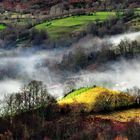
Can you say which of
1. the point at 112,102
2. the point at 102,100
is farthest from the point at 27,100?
the point at 112,102

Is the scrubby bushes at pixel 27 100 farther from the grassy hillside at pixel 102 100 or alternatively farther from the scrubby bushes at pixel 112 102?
the scrubby bushes at pixel 112 102

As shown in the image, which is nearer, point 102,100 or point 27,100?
point 27,100

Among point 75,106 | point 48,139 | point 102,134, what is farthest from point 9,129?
point 75,106

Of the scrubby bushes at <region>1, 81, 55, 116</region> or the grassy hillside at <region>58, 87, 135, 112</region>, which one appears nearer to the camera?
the scrubby bushes at <region>1, 81, 55, 116</region>

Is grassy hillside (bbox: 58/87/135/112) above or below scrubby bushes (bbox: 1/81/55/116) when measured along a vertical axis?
below

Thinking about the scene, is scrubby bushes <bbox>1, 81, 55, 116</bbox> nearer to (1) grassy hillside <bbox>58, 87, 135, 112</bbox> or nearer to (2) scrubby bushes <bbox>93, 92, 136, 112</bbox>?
(1) grassy hillside <bbox>58, 87, 135, 112</bbox>

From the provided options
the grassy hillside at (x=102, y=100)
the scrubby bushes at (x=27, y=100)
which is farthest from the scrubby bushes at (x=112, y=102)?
the scrubby bushes at (x=27, y=100)

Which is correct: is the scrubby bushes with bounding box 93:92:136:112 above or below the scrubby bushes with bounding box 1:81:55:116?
below

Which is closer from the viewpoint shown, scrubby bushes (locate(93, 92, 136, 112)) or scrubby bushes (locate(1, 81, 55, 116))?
scrubby bushes (locate(1, 81, 55, 116))

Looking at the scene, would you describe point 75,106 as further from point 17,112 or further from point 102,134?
point 102,134

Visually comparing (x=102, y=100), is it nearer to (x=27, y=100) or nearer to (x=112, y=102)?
(x=112, y=102)

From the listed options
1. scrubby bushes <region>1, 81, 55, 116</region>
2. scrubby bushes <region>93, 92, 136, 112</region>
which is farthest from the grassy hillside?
scrubby bushes <region>1, 81, 55, 116</region>
